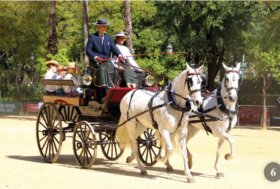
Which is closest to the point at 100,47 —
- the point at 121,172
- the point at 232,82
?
the point at 121,172

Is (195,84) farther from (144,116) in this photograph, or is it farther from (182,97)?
(144,116)

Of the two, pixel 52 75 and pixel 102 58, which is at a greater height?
pixel 102 58

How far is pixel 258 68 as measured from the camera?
32.8 meters

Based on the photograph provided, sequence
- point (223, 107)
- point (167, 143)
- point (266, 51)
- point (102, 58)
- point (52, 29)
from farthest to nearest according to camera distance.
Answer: point (52, 29) → point (266, 51) → point (102, 58) → point (223, 107) → point (167, 143)

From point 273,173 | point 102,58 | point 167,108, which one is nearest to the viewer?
point 273,173

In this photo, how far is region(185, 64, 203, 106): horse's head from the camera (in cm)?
1120

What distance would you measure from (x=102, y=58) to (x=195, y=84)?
3202 millimetres

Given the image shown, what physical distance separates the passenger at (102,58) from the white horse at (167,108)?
2.47ft

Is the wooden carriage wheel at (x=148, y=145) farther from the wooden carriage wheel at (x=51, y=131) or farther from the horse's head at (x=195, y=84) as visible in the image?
the horse's head at (x=195, y=84)

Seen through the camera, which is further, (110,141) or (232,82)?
(110,141)

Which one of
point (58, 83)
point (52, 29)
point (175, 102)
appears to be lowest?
point (175, 102)

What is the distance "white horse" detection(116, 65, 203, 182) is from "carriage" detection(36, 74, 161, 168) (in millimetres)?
567

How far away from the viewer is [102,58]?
13781 mm

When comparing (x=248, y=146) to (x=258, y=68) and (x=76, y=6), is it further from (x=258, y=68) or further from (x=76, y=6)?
(x=76, y=6)
